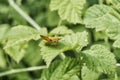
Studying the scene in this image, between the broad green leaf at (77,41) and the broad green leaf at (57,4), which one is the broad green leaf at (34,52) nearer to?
the broad green leaf at (57,4)

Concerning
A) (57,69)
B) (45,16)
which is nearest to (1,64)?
(45,16)

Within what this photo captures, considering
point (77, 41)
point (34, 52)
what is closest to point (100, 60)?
point (77, 41)

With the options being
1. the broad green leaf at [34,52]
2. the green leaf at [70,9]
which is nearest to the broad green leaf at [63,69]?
the green leaf at [70,9]

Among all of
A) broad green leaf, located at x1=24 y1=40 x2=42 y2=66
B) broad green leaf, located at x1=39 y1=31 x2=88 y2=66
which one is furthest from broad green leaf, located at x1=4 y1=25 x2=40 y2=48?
broad green leaf, located at x1=24 y1=40 x2=42 y2=66

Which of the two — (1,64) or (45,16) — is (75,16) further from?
(45,16)

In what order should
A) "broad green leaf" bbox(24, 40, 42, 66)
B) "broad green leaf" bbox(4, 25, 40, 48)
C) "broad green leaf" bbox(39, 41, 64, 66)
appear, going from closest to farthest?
"broad green leaf" bbox(39, 41, 64, 66) → "broad green leaf" bbox(4, 25, 40, 48) → "broad green leaf" bbox(24, 40, 42, 66)

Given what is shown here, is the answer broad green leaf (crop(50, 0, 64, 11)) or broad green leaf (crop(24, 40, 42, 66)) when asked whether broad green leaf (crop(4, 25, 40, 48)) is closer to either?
broad green leaf (crop(50, 0, 64, 11))
